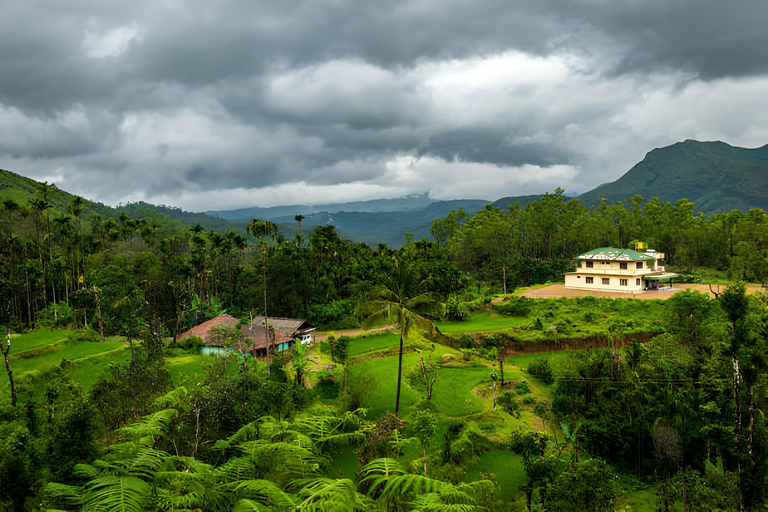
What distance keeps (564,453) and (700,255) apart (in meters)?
67.4

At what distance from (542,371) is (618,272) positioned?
27197mm

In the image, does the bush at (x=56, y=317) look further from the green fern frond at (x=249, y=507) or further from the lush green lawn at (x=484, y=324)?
the green fern frond at (x=249, y=507)

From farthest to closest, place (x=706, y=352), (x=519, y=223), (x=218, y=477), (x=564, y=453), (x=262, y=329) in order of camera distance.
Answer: (x=519, y=223) < (x=262, y=329) < (x=706, y=352) < (x=564, y=453) < (x=218, y=477)

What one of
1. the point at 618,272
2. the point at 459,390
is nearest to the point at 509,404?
the point at 459,390

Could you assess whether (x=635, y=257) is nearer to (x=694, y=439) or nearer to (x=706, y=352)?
(x=706, y=352)

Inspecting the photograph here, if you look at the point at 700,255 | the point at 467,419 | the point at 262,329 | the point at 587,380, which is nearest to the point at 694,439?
the point at 587,380

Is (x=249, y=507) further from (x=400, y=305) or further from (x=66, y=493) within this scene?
(x=400, y=305)

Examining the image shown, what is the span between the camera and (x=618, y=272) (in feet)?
168

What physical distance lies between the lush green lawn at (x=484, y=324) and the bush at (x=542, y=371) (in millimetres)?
10710

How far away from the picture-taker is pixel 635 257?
5188 centimetres

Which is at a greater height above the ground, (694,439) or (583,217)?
(583,217)

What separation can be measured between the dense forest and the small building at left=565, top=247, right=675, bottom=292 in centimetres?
677

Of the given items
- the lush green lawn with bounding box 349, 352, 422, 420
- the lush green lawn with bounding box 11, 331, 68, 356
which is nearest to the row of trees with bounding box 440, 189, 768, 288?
the lush green lawn with bounding box 349, 352, 422, 420

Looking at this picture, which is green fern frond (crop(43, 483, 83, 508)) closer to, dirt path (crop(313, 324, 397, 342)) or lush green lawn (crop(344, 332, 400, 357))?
lush green lawn (crop(344, 332, 400, 357))
